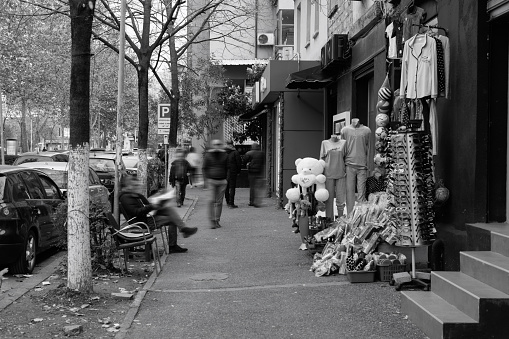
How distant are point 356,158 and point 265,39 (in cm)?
2276

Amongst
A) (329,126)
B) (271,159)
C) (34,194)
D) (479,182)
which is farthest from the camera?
(271,159)

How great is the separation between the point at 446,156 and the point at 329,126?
9.40m

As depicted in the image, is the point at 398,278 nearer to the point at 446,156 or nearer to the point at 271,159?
the point at 446,156

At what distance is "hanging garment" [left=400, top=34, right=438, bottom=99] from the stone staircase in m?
2.14

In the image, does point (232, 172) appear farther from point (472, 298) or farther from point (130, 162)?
point (472, 298)

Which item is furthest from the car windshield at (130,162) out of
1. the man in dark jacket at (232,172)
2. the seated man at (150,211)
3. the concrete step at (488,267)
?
the concrete step at (488,267)

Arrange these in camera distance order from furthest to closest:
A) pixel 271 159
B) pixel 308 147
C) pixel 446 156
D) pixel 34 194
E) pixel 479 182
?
pixel 271 159
pixel 308 147
pixel 34 194
pixel 446 156
pixel 479 182

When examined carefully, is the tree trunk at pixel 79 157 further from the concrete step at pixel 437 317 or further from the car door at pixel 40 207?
the concrete step at pixel 437 317

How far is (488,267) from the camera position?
20.4ft

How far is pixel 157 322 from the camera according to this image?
7.11m

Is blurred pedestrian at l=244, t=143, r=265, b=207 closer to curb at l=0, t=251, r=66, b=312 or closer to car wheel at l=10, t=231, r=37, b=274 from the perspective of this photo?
curb at l=0, t=251, r=66, b=312

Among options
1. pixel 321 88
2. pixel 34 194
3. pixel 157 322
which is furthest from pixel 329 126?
pixel 157 322

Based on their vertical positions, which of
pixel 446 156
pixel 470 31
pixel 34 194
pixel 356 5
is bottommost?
pixel 34 194

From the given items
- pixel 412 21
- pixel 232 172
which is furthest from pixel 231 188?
pixel 412 21
